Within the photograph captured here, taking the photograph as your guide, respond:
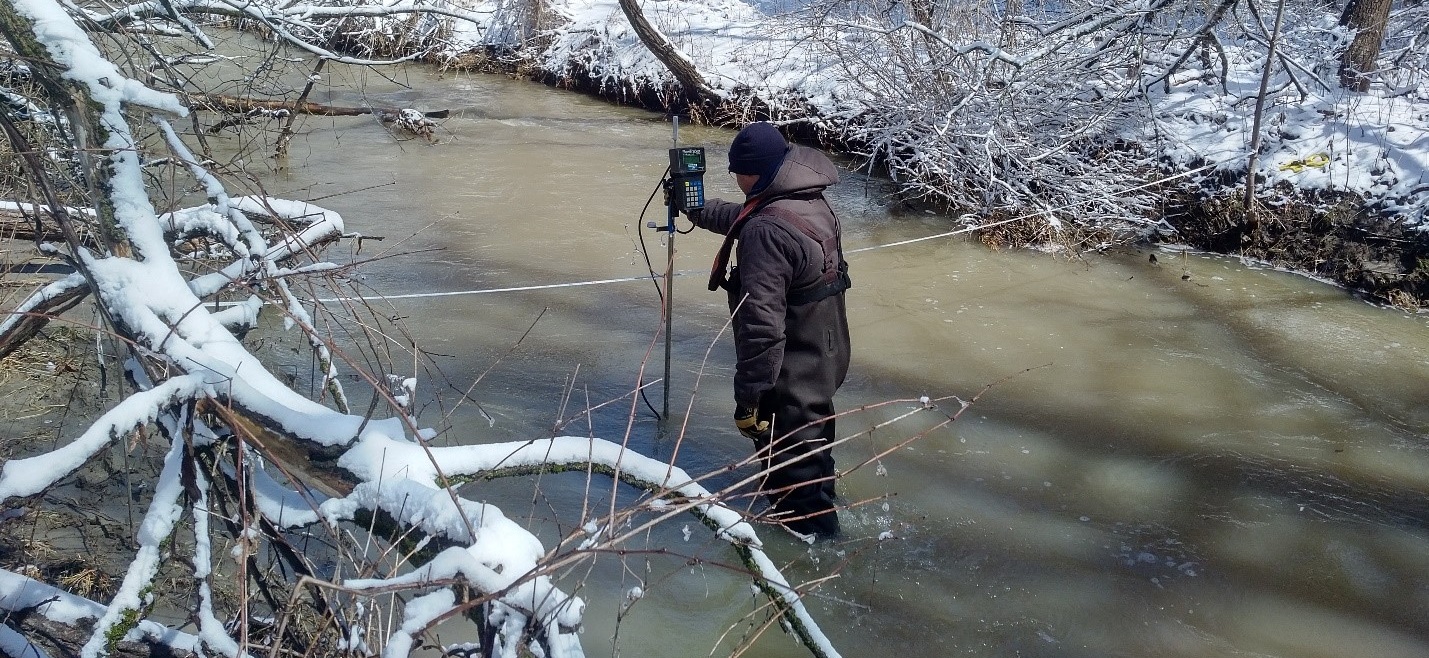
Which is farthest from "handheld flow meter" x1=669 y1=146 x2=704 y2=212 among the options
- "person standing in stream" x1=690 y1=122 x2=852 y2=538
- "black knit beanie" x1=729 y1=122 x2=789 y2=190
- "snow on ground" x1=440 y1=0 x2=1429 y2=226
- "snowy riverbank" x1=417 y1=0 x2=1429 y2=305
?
"snow on ground" x1=440 y1=0 x2=1429 y2=226

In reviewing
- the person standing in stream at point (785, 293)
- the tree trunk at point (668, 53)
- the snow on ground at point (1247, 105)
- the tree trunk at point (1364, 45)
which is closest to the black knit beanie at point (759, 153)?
the person standing in stream at point (785, 293)

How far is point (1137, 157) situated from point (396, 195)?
6.67 m

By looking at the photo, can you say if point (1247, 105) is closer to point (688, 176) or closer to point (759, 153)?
point (688, 176)

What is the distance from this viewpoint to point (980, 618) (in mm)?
4086

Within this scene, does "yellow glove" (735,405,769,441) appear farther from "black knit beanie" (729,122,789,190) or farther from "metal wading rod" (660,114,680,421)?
"black knit beanie" (729,122,789,190)

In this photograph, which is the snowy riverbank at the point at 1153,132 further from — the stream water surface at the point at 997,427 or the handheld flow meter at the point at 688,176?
the handheld flow meter at the point at 688,176

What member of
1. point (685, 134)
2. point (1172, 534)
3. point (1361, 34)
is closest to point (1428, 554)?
point (1172, 534)

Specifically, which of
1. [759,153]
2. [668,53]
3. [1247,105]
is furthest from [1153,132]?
[759,153]

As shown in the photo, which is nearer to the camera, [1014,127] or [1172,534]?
[1172,534]

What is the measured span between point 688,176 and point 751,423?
112cm

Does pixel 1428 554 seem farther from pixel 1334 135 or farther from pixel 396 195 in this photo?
pixel 396 195

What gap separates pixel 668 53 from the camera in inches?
505

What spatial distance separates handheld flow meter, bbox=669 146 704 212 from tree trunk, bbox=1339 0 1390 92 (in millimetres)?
7231

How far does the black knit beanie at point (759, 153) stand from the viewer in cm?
389
